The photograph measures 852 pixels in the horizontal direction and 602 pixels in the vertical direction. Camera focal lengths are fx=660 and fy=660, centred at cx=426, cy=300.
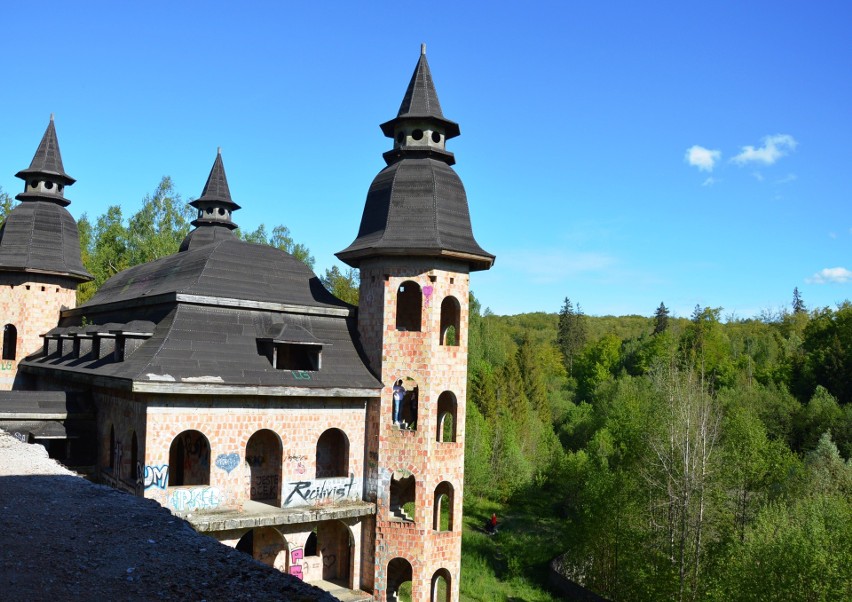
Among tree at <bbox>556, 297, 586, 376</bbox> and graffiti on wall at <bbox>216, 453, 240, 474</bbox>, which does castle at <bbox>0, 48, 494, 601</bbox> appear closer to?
graffiti on wall at <bbox>216, 453, 240, 474</bbox>

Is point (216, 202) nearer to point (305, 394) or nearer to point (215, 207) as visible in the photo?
point (215, 207)

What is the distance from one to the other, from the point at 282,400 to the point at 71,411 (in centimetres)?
720

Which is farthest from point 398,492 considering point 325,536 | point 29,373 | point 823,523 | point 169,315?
point 29,373

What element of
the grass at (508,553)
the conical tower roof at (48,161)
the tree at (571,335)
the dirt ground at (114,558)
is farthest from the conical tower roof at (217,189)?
the tree at (571,335)

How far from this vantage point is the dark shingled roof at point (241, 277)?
19766mm

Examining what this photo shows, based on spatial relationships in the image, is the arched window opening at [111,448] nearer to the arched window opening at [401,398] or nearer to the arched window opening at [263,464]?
the arched window opening at [263,464]

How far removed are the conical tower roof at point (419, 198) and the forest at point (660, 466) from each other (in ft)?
38.2

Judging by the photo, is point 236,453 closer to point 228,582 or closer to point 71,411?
point 71,411

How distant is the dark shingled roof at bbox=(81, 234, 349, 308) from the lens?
19.8 metres

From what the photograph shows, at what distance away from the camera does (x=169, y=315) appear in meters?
18.6

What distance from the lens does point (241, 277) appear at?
2045cm

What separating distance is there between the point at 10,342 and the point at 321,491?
671 inches

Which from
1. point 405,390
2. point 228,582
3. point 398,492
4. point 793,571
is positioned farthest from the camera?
point 398,492

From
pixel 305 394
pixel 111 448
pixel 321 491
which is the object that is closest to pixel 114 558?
pixel 305 394
